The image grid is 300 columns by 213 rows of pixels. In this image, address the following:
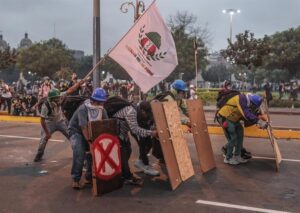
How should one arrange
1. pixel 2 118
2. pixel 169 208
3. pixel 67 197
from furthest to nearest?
pixel 2 118 → pixel 67 197 → pixel 169 208

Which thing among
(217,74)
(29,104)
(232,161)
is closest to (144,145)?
(232,161)

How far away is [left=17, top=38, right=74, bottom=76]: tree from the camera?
6335cm

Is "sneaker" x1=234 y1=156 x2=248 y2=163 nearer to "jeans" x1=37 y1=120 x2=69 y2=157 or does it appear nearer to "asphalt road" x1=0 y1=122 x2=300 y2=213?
"asphalt road" x1=0 y1=122 x2=300 y2=213

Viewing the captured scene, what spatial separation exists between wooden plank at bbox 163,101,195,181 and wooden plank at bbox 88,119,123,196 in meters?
0.93

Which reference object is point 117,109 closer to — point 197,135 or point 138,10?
point 197,135

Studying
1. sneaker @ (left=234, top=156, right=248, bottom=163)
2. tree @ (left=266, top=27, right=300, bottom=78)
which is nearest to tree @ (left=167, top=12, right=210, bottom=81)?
tree @ (left=266, top=27, right=300, bottom=78)

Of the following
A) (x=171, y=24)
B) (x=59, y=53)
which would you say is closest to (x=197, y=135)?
(x=171, y=24)

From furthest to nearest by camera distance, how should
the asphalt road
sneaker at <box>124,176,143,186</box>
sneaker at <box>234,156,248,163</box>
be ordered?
sneaker at <box>234,156,248,163</box> → sneaker at <box>124,176,143,186</box> → the asphalt road

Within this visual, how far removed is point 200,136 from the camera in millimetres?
8352

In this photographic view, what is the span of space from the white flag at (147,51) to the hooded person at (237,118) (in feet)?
4.56

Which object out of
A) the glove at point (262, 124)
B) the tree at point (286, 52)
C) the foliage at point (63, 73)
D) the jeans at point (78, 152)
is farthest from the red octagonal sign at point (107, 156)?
the tree at point (286, 52)

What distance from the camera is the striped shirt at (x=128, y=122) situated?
272 inches

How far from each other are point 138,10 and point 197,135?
5898 millimetres

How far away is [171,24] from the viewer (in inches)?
1896
